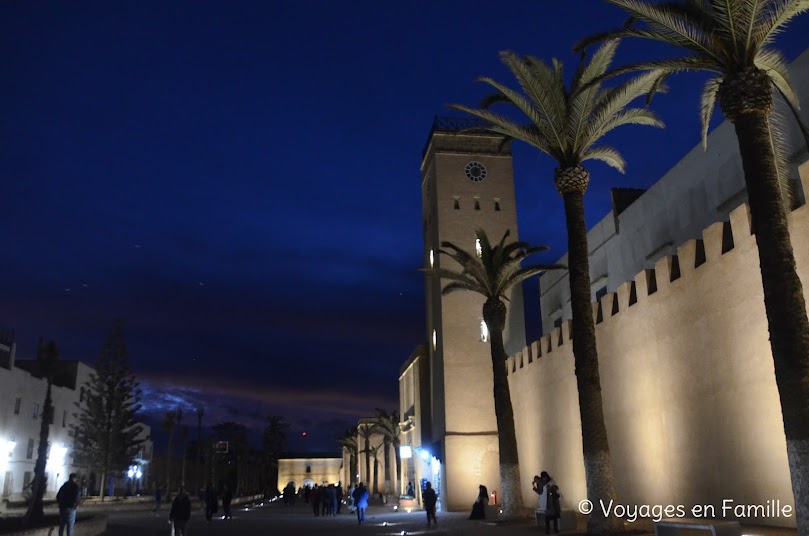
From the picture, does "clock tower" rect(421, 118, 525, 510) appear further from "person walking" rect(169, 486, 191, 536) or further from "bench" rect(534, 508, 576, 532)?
"person walking" rect(169, 486, 191, 536)

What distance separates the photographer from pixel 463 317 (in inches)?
1244

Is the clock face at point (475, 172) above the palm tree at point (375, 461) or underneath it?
above

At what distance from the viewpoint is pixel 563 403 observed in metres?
22.3

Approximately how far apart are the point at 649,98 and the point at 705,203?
35.9 feet

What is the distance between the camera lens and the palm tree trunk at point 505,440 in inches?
805

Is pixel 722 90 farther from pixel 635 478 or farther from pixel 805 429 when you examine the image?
pixel 635 478

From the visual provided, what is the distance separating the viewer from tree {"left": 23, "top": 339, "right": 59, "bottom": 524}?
68.5 feet

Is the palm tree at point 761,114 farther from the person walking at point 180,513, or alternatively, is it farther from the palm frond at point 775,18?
the person walking at point 180,513

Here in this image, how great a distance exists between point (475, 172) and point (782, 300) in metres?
25.2

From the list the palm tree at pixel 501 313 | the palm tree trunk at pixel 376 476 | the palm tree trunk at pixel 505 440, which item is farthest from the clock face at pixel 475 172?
the palm tree trunk at pixel 376 476

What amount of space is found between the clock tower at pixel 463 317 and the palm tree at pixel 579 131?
1266 centimetres

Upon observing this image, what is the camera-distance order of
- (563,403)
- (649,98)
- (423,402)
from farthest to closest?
(423,402) → (563,403) → (649,98)

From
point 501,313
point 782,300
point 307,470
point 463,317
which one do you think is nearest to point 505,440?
point 501,313

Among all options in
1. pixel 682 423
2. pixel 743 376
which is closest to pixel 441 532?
pixel 682 423
